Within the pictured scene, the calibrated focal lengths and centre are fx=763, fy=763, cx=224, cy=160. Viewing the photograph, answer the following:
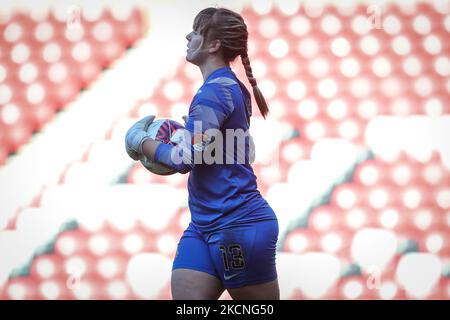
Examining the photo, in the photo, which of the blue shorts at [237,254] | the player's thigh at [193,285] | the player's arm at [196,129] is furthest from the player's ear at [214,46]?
the player's thigh at [193,285]

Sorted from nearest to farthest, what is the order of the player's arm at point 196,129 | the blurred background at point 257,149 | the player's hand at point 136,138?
the player's arm at point 196,129
the player's hand at point 136,138
the blurred background at point 257,149

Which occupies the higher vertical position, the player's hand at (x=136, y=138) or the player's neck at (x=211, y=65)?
the player's neck at (x=211, y=65)

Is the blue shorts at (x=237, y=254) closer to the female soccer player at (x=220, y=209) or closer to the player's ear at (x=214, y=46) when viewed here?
the female soccer player at (x=220, y=209)

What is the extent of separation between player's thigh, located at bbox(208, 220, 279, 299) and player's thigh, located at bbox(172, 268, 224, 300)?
4cm

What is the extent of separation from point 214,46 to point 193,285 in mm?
694

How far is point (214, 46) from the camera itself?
7.34 ft

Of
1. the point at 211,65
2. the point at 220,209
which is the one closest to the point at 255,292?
the point at 220,209

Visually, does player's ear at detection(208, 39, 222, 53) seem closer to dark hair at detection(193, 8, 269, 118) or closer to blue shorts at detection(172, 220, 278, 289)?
dark hair at detection(193, 8, 269, 118)

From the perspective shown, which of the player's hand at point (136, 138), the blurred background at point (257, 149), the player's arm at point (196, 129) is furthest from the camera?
the blurred background at point (257, 149)

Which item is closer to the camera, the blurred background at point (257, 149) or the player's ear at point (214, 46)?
the player's ear at point (214, 46)

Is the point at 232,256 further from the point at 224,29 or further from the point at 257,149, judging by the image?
the point at 257,149

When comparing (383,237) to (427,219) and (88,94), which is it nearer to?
(427,219)

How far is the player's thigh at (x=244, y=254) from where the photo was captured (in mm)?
2113

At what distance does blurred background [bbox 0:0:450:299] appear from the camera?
145 inches
